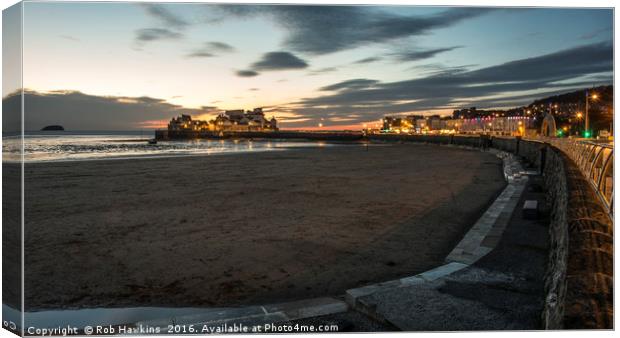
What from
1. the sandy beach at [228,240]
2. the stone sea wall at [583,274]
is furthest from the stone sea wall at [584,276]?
the sandy beach at [228,240]

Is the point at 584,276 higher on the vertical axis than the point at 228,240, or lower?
higher

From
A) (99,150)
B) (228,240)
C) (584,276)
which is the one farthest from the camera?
(99,150)

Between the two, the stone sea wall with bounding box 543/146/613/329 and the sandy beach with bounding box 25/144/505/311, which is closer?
the stone sea wall with bounding box 543/146/613/329

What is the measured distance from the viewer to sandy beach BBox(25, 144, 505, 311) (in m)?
6.16

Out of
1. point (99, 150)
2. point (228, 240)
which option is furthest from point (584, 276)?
point (99, 150)

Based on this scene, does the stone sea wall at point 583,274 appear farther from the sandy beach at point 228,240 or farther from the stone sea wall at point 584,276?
the sandy beach at point 228,240

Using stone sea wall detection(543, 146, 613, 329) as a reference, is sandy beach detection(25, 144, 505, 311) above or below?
below

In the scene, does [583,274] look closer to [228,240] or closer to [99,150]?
[228,240]

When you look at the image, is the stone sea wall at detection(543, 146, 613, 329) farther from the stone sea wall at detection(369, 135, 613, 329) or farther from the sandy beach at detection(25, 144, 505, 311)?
the sandy beach at detection(25, 144, 505, 311)

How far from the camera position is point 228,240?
28.8ft

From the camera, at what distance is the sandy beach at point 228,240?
616 centimetres

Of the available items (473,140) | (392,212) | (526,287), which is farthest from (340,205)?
(473,140)

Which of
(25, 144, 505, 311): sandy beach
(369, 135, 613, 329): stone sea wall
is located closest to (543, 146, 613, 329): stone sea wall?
(369, 135, 613, 329): stone sea wall

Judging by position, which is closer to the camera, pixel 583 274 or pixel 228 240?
pixel 583 274
